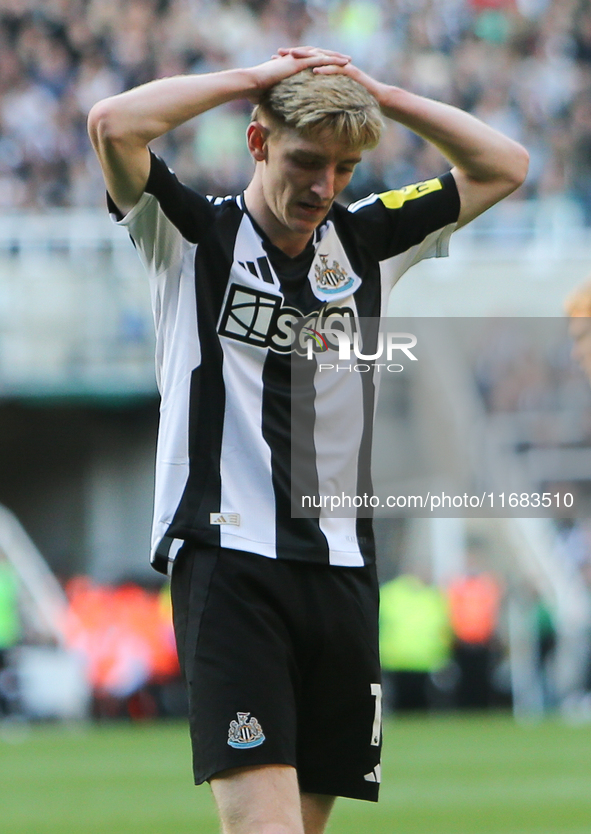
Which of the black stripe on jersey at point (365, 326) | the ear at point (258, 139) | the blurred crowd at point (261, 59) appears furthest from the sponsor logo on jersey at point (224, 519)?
the blurred crowd at point (261, 59)

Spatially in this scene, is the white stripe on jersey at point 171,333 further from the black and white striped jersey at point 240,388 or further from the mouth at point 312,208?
the mouth at point 312,208

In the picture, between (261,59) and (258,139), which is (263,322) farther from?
(261,59)

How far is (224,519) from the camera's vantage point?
3.45 metres

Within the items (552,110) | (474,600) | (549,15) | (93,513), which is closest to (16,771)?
(474,600)

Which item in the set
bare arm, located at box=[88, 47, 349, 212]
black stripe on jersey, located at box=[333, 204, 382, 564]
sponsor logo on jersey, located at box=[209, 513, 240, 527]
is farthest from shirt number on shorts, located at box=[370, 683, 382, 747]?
bare arm, located at box=[88, 47, 349, 212]

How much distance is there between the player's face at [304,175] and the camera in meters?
3.43

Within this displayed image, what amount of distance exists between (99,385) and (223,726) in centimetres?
1282

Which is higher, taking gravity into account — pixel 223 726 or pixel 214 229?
pixel 214 229

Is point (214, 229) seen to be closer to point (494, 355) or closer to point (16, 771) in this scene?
point (16, 771)

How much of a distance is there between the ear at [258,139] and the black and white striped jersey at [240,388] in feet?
0.50

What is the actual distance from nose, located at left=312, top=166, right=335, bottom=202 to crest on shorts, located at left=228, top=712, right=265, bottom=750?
123 centimetres

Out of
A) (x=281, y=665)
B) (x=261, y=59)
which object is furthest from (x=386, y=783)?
(x=261, y=59)

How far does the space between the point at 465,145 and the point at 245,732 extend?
165 cm

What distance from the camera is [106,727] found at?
45.9ft
